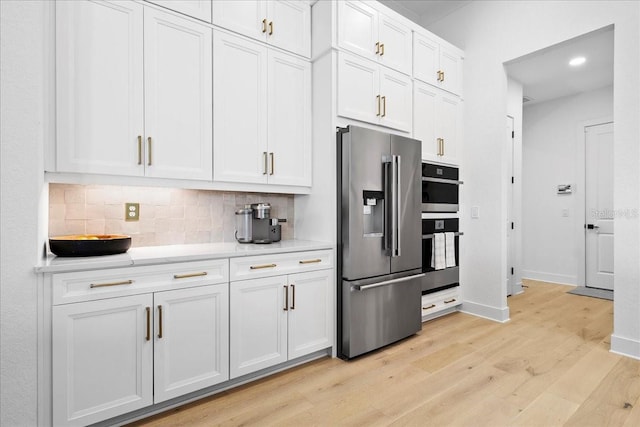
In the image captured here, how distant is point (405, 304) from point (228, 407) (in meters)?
1.62

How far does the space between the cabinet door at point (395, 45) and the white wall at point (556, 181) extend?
3.66 metres

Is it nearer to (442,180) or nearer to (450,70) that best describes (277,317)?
(442,180)

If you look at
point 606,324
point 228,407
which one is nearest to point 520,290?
point 606,324

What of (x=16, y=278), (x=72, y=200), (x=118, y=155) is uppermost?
(x=118, y=155)

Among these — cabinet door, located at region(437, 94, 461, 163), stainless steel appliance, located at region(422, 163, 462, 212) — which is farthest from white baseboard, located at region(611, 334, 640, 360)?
cabinet door, located at region(437, 94, 461, 163)

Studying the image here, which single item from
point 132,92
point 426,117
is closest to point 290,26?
point 132,92

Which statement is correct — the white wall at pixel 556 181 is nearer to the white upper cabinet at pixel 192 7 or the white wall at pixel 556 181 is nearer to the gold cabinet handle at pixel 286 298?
the gold cabinet handle at pixel 286 298

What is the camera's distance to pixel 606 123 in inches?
193

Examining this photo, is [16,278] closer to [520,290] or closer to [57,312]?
[57,312]

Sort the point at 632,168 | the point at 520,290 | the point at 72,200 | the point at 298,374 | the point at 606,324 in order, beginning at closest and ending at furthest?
1. the point at 72,200
2. the point at 298,374
3. the point at 632,168
4. the point at 606,324
5. the point at 520,290

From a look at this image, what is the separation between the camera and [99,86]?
1.90m

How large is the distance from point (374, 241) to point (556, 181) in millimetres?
4420

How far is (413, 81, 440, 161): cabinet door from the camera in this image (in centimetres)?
331

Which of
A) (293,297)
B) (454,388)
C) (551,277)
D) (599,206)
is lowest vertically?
(454,388)
